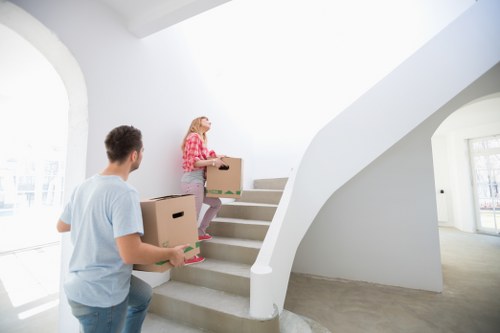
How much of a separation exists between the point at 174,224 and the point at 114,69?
4.76ft

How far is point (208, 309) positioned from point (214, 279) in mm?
298

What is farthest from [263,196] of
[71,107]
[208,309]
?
[71,107]

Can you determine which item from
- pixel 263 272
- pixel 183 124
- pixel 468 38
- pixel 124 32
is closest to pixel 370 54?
pixel 468 38

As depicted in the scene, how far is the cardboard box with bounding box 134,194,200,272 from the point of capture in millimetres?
1110

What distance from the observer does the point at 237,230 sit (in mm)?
2457

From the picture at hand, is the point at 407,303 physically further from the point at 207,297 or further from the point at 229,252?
the point at 207,297

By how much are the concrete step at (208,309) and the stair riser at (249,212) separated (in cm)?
95

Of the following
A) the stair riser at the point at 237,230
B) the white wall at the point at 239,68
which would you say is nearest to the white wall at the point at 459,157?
the white wall at the point at 239,68

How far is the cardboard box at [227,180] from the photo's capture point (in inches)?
86.5

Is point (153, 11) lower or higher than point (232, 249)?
higher

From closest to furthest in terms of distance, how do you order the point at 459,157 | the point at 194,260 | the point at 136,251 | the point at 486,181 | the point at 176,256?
the point at 136,251 → the point at 176,256 → the point at 194,260 → the point at 486,181 → the point at 459,157

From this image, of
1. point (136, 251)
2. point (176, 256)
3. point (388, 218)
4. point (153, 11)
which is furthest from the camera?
point (388, 218)

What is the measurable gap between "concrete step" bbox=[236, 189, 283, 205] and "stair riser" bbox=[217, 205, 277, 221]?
350 mm

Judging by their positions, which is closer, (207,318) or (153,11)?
(207,318)
